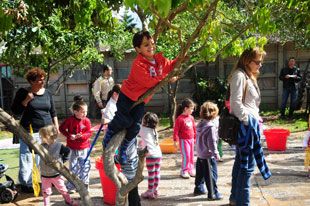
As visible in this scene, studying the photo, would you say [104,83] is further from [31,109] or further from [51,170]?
[51,170]

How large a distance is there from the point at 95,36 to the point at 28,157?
12.3 feet

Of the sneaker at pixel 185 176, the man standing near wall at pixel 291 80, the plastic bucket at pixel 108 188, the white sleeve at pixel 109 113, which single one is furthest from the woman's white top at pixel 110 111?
the man standing near wall at pixel 291 80

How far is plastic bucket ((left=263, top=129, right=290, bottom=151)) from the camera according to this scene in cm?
587

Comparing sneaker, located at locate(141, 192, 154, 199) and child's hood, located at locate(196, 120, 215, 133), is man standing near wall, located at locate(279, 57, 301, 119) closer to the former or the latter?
child's hood, located at locate(196, 120, 215, 133)

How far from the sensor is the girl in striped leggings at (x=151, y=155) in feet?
13.1

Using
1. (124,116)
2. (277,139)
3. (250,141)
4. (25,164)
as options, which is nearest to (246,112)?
(250,141)

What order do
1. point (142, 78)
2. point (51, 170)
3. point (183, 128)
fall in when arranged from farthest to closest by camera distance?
point (183, 128) < point (51, 170) < point (142, 78)

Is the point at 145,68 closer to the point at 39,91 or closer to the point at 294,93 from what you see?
the point at 39,91

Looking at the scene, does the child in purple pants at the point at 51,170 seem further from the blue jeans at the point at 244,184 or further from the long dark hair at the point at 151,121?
the blue jeans at the point at 244,184

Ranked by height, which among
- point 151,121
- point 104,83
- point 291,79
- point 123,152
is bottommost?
point 123,152

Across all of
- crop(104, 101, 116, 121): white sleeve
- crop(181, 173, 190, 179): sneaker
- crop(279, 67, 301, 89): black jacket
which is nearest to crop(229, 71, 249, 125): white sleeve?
crop(181, 173, 190, 179): sneaker

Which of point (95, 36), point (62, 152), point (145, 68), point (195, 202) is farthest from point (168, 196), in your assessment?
point (95, 36)

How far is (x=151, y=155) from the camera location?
13.1ft

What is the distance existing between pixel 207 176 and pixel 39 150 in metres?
2.51
